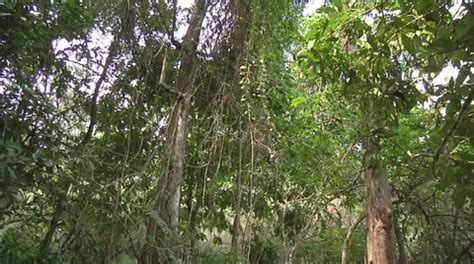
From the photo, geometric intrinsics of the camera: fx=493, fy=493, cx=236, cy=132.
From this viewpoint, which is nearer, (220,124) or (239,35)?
(220,124)

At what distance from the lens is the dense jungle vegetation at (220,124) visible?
91.0 inches

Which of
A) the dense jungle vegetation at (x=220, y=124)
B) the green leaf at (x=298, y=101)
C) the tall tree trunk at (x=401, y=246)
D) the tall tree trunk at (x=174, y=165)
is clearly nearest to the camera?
the dense jungle vegetation at (x=220, y=124)

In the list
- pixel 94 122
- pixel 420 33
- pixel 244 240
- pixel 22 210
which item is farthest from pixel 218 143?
pixel 420 33

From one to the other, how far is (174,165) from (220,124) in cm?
42

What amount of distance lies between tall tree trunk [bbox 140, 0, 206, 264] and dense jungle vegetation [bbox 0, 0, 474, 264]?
0.01 metres

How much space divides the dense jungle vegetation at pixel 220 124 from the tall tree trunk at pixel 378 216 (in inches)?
0.5

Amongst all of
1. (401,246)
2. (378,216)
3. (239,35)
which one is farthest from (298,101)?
(401,246)

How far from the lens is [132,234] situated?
2926 millimetres

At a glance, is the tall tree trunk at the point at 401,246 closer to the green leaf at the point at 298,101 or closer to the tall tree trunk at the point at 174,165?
the green leaf at the point at 298,101

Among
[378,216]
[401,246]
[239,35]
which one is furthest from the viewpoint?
[401,246]

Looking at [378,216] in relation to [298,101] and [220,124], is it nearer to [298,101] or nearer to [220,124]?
[298,101]

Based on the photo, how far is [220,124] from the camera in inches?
134

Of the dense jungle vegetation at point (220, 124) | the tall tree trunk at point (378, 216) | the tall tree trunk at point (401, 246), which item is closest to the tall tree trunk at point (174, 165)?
the dense jungle vegetation at point (220, 124)

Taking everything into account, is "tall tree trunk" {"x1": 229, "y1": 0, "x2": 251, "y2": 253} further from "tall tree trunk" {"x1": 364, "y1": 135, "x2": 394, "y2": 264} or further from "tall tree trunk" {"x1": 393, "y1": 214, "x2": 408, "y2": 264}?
"tall tree trunk" {"x1": 393, "y1": 214, "x2": 408, "y2": 264}
